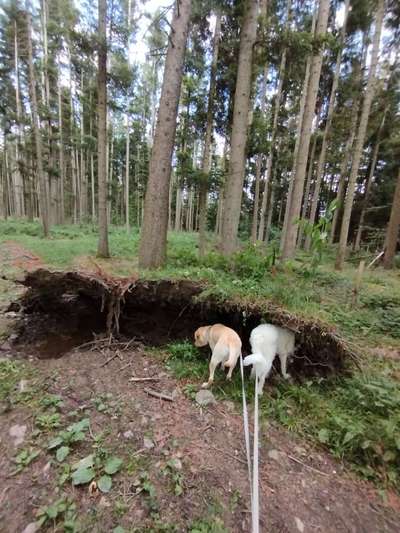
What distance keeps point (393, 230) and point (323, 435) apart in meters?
8.38

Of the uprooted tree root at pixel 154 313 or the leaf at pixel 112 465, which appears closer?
the leaf at pixel 112 465

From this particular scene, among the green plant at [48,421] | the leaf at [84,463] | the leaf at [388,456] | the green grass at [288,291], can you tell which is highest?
the green grass at [288,291]

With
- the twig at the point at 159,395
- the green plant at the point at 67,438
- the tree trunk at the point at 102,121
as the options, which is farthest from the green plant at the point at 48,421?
the tree trunk at the point at 102,121

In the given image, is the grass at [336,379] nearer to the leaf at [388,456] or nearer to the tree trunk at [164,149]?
the leaf at [388,456]

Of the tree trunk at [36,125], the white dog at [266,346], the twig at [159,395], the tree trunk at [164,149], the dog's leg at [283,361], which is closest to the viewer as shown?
the white dog at [266,346]

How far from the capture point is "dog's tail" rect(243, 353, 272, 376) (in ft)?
7.61

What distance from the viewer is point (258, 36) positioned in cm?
494

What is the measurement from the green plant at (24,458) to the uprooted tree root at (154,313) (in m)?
1.71

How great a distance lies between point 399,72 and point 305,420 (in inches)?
667

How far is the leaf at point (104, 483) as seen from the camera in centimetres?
168

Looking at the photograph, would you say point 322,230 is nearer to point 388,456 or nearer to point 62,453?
point 388,456

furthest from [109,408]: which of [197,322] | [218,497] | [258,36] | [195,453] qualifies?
[258,36]

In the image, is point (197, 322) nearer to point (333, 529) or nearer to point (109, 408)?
point (109, 408)

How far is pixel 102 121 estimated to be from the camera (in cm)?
670
